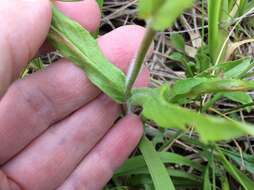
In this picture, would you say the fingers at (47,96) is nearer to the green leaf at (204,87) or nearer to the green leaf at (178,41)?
the green leaf at (204,87)

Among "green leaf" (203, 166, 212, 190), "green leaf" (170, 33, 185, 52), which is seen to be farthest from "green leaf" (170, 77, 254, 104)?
"green leaf" (170, 33, 185, 52)

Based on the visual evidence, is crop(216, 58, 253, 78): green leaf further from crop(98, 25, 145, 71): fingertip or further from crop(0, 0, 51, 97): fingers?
crop(0, 0, 51, 97): fingers

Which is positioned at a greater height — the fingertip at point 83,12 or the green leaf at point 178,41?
the fingertip at point 83,12

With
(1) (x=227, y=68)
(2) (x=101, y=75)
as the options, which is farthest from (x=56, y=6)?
(1) (x=227, y=68)

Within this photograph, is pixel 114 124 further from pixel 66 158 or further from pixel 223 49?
pixel 223 49

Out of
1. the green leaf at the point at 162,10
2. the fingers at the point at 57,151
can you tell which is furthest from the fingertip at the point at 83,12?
the green leaf at the point at 162,10

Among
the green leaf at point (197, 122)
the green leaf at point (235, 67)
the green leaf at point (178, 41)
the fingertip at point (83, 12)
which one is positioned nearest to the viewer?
the green leaf at point (197, 122)

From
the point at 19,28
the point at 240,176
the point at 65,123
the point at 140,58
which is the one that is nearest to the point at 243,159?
the point at 240,176
